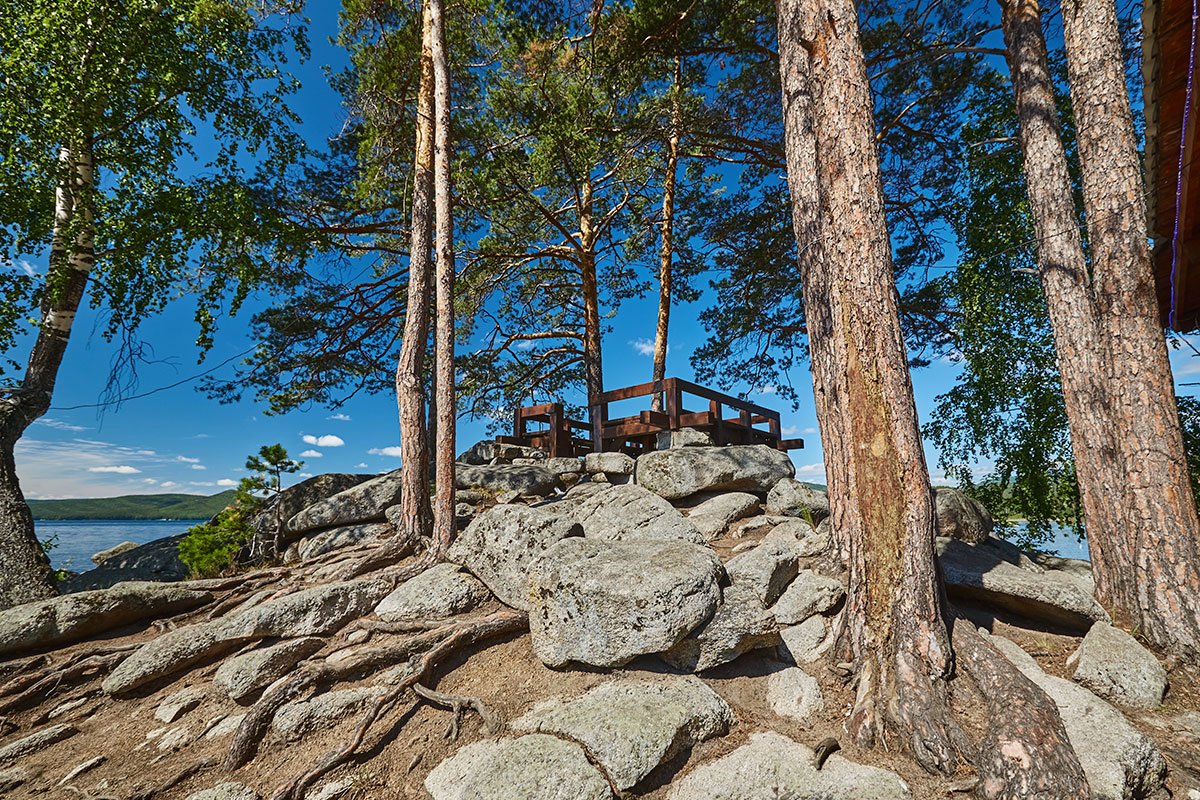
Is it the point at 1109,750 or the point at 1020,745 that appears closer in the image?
the point at 1020,745

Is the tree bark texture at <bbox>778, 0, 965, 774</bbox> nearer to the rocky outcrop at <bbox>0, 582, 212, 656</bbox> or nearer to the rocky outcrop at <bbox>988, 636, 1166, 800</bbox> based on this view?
the rocky outcrop at <bbox>988, 636, 1166, 800</bbox>

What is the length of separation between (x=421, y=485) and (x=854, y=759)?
587cm

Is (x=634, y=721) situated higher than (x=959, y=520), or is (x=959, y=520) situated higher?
(x=959, y=520)

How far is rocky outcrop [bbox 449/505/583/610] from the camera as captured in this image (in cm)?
514

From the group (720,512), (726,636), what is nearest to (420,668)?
(726,636)

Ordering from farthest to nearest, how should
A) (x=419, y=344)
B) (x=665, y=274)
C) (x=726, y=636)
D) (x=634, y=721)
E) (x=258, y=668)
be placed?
(x=665, y=274)
(x=419, y=344)
(x=258, y=668)
(x=726, y=636)
(x=634, y=721)

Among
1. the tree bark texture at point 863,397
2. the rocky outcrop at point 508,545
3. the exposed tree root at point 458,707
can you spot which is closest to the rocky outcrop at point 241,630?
the rocky outcrop at point 508,545

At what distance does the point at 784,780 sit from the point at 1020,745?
55.8 inches

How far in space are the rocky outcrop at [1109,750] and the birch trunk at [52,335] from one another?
35.5 ft

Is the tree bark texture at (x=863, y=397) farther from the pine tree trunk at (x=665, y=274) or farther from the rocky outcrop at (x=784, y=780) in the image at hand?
the pine tree trunk at (x=665, y=274)

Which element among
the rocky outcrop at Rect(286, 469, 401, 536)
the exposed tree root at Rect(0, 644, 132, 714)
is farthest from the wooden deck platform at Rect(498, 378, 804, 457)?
the exposed tree root at Rect(0, 644, 132, 714)

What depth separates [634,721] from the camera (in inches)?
132

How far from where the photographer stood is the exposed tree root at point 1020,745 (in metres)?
2.80

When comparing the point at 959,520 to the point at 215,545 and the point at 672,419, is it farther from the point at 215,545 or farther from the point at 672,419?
the point at 215,545
